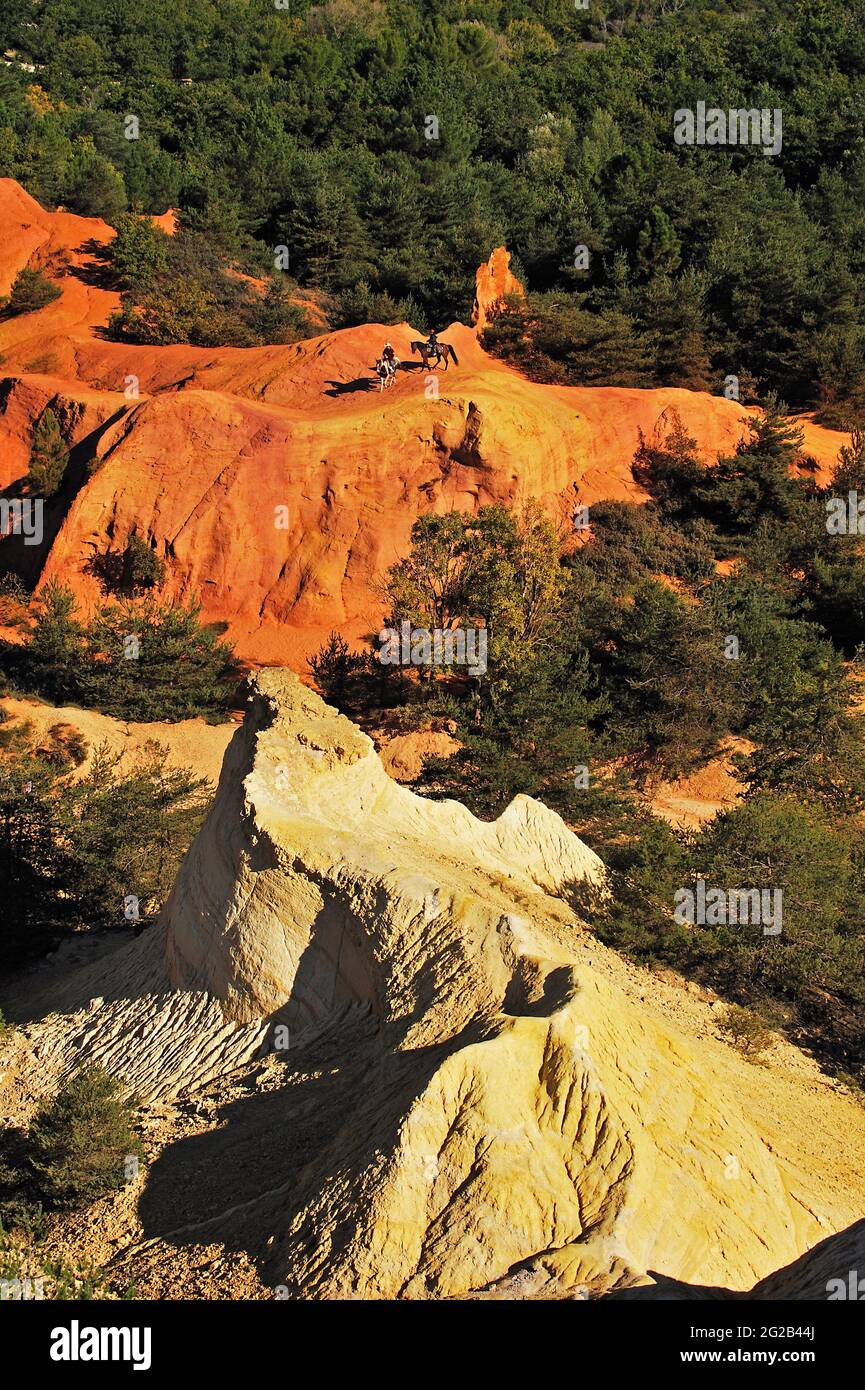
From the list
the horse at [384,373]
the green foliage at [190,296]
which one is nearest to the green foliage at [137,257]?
the green foliage at [190,296]

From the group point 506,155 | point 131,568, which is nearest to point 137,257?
point 131,568

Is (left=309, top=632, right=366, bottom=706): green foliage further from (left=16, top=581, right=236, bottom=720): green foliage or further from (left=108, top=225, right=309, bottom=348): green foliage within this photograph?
(left=108, top=225, right=309, bottom=348): green foliage

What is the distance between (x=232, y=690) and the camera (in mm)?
27406

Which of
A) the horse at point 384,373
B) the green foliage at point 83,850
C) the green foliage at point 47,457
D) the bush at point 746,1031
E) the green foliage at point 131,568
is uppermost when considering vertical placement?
the horse at point 384,373

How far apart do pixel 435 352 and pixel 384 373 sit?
161 centimetres

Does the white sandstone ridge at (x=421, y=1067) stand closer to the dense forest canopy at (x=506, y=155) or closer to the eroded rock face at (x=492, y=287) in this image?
the eroded rock face at (x=492, y=287)

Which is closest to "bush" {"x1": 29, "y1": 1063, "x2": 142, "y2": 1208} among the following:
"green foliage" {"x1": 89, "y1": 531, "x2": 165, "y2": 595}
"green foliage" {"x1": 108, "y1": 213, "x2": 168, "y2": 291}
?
"green foliage" {"x1": 89, "y1": 531, "x2": 165, "y2": 595}

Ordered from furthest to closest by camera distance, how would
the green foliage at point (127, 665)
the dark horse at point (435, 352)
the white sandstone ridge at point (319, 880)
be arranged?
the dark horse at point (435, 352), the green foliage at point (127, 665), the white sandstone ridge at point (319, 880)

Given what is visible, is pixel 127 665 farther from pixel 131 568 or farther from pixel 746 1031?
pixel 746 1031

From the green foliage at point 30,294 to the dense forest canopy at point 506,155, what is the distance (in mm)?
6234

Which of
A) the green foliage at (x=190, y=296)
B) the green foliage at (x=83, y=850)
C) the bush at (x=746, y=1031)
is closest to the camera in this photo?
the bush at (x=746, y=1031)

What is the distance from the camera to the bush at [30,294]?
3866 cm

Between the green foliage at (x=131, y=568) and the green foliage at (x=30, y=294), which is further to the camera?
the green foliage at (x=30, y=294)

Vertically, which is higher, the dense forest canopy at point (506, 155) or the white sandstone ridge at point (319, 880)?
the dense forest canopy at point (506, 155)
